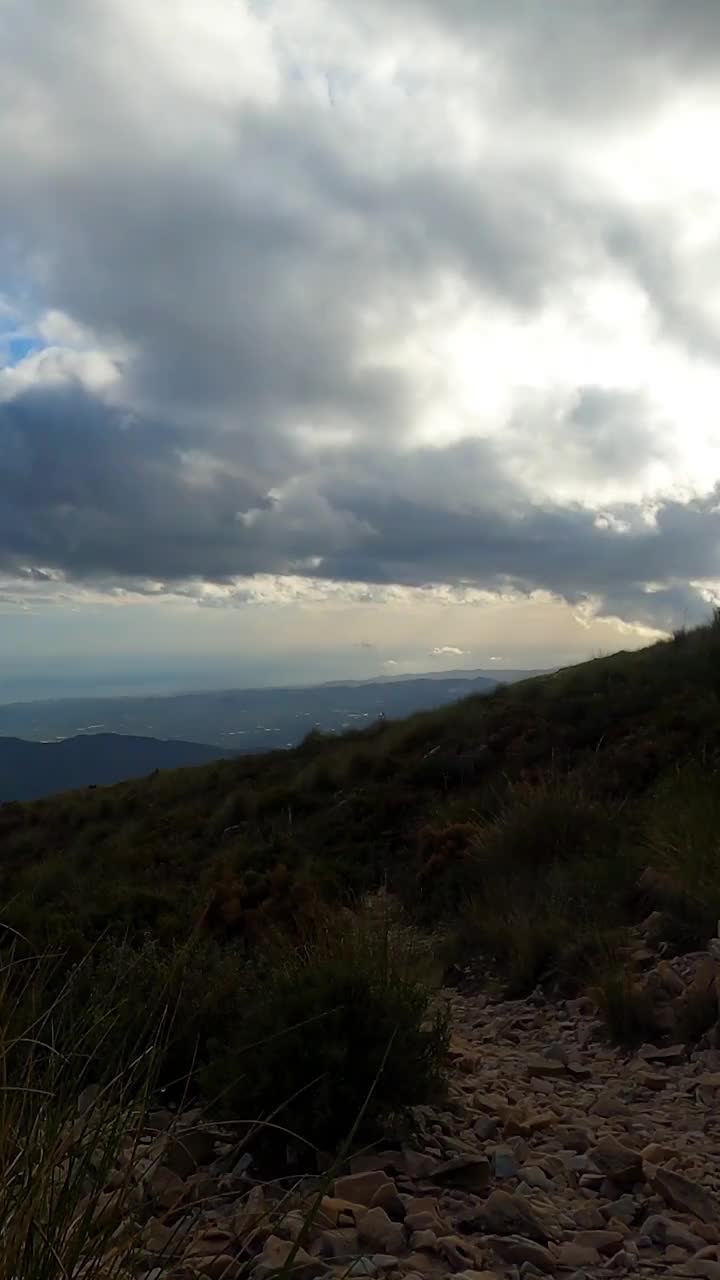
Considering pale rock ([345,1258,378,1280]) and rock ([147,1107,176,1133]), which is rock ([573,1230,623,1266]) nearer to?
pale rock ([345,1258,378,1280])

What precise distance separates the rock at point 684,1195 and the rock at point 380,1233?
1087mm

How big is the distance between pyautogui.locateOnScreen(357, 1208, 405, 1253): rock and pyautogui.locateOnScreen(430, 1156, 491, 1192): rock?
1.57 feet

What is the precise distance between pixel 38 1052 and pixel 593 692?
15069 millimetres

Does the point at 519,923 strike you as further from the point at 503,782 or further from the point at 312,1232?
the point at 503,782

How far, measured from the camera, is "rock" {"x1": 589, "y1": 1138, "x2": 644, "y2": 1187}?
375 cm

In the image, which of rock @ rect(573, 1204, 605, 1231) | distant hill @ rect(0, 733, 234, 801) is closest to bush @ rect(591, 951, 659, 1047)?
rock @ rect(573, 1204, 605, 1231)

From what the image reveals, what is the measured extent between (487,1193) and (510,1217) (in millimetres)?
336

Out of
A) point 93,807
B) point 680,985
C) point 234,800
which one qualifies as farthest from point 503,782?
point 93,807

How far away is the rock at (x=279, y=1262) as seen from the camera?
9.58 feet

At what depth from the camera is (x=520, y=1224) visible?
3.34m

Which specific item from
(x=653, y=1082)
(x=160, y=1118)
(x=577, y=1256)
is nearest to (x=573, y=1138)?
(x=653, y=1082)

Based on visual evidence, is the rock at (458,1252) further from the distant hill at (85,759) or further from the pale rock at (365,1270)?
the distant hill at (85,759)

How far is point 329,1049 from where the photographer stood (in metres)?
4.08

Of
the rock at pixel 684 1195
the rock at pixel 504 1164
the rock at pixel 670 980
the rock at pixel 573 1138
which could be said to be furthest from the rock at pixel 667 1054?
the rock at pixel 504 1164
